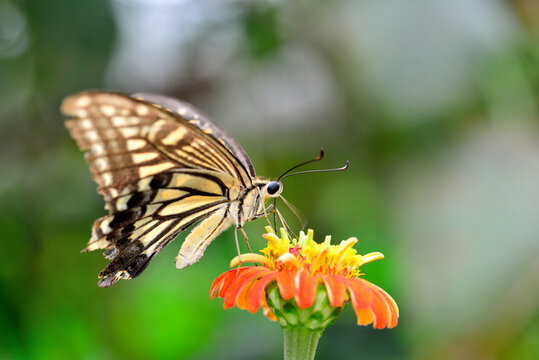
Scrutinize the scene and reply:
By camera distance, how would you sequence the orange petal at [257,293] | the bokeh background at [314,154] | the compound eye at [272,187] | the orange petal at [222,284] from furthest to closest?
1. the bokeh background at [314,154]
2. the compound eye at [272,187]
3. the orange petal at [222,284]
4. the orange petal at [257,293]

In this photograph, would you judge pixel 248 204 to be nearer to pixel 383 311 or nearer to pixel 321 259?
pixel 321 259

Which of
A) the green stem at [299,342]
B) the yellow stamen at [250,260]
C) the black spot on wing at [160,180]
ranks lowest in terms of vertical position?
the green stem at [299,342]

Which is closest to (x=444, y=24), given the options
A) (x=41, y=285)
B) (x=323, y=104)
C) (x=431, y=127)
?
(x=431, y=127)

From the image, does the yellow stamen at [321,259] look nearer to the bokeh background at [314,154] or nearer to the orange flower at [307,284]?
the orange flower at [307,284]

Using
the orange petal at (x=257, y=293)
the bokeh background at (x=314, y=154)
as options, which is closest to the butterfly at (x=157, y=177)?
the orange petal at (x=257, y=293)

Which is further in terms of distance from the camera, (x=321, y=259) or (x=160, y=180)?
(x=160, y=180)

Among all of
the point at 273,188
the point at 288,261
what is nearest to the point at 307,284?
the point at 288,261
